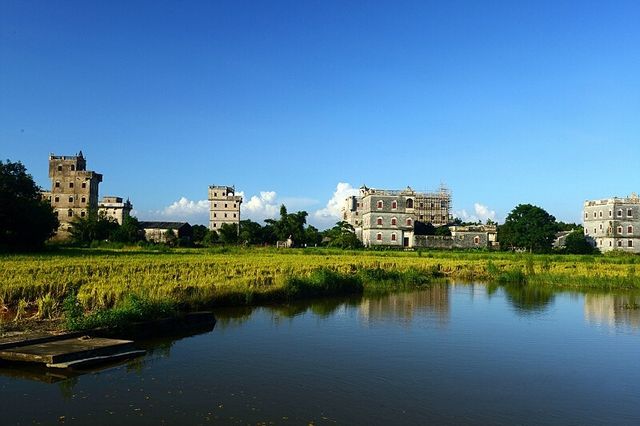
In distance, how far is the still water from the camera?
9.20 m

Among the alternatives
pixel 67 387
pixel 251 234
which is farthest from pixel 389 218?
pixel 67 387

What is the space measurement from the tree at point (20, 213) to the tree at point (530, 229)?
2217 inches

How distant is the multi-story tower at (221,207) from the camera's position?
9275 cm

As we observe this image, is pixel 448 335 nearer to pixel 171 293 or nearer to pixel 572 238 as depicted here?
pixel 171 293

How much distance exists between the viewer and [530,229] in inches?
2931

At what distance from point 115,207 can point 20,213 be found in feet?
160

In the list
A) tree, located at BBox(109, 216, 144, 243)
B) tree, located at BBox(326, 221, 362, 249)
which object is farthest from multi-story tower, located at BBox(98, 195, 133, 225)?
tree, located at BBox(326, 221, 362, 249)

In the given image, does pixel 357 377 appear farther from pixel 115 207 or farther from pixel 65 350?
pixel 115 207

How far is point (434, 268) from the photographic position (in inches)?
1553

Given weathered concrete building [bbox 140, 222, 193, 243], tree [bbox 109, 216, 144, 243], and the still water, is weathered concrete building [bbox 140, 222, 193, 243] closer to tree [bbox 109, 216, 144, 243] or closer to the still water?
tree [bbox 109, 216, 144, 243]

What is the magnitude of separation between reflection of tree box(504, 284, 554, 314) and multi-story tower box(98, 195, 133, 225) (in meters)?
70.2

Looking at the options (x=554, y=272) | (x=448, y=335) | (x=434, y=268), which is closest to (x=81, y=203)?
(x=434, y=268)

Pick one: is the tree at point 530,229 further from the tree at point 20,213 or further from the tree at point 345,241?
the tree at point 20,213

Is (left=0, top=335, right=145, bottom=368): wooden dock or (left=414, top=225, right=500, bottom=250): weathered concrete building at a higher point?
(left=414, top=225, right=500, bottom=250): weathered concrete building
